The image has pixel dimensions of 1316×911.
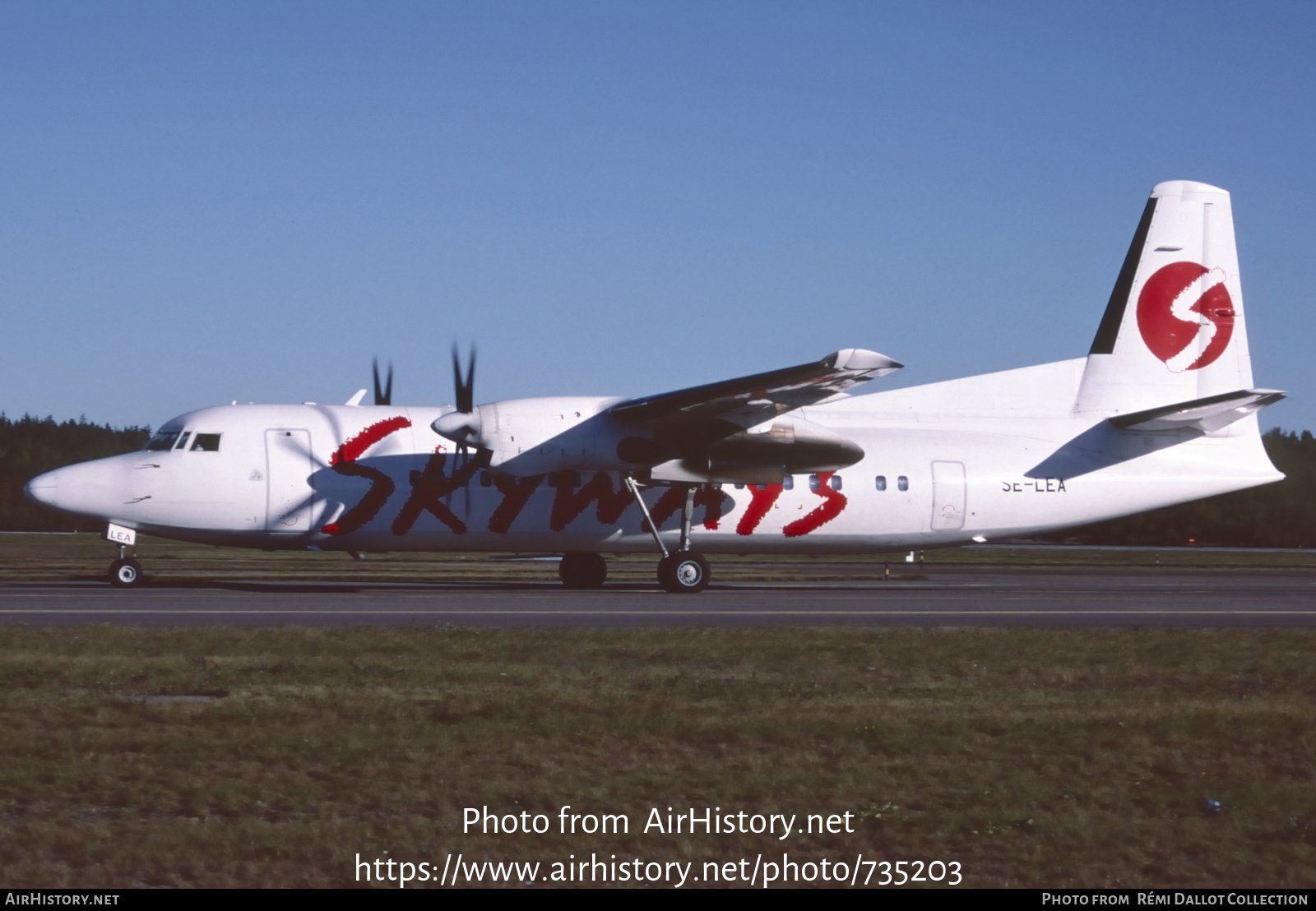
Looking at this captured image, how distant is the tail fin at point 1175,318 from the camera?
26547mm

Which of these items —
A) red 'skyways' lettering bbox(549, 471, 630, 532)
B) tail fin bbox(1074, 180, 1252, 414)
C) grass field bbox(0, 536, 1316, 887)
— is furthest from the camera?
tail fin bbox(1074, 180, 1252, 414)

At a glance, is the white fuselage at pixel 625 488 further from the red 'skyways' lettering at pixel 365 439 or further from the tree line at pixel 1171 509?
the tree line at pixel 1171 509

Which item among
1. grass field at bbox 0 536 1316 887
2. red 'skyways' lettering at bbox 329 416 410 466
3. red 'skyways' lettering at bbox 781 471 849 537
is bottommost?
grass field at bbox 0 536 1316 887

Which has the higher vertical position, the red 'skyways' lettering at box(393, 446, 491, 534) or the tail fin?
the tail fin

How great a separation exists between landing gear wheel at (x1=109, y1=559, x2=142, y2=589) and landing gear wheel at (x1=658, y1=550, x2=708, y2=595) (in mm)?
9133

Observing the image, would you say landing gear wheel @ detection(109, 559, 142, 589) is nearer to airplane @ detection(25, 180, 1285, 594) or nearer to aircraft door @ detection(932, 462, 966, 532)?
airplane @ detection(25, 180, 1285, 594)

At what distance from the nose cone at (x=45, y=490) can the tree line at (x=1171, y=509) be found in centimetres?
1394

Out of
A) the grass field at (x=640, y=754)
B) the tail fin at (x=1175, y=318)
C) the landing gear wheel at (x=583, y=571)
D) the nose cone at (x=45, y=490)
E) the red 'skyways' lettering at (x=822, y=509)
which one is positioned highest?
the tail fin at (x=1175, y=318)

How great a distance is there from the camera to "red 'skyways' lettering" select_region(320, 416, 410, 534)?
22.6 m

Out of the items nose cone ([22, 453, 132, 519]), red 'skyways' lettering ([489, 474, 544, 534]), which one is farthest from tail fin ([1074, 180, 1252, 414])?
nose cone ([22, 453, 132, 519])

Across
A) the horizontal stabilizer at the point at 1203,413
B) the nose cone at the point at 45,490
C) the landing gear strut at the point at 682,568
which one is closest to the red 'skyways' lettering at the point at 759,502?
the landing gear strut at the point at 682,568

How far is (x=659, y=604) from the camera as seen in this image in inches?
786

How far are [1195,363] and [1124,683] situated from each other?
55.1 ft

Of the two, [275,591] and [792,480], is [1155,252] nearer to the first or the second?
[792,480]
